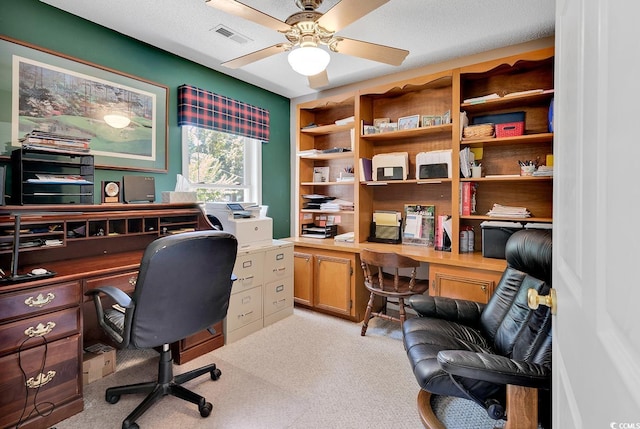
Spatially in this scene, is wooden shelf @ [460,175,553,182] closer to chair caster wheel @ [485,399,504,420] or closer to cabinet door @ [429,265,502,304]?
cabinet door @ [429,265,502,304]

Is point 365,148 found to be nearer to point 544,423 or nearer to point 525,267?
point 525,267

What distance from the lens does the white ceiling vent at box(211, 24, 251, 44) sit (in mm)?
2408

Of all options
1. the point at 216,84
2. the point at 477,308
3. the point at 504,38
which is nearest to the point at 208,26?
the point at 216,84

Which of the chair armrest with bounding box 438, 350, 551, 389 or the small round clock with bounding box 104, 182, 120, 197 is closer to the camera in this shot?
the chair armrest with bounding box 438, 350, 551, 389

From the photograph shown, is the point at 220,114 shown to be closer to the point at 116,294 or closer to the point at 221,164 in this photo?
the point at 221,164

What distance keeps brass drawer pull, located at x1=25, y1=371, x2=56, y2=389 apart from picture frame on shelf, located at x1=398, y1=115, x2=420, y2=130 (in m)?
3.09

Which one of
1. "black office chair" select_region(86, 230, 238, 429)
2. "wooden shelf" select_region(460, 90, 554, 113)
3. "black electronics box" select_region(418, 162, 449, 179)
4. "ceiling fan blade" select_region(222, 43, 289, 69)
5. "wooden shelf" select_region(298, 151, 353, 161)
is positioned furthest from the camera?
"wooden shelf" select_region(298, 151, 353, 161)

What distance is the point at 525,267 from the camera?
181 centimetres

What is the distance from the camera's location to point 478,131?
8.86 feet

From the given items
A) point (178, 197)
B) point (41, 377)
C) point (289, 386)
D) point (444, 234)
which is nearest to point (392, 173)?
point (444, 234)

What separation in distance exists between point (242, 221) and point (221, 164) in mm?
908

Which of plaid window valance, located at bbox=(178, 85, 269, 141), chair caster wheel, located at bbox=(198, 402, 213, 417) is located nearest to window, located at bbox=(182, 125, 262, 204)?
plaid window valance, located at bbox=(178, 85, 269, 141)

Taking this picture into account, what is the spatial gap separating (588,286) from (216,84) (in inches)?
134

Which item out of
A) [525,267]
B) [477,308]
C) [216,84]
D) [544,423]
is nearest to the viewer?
[544,423]
